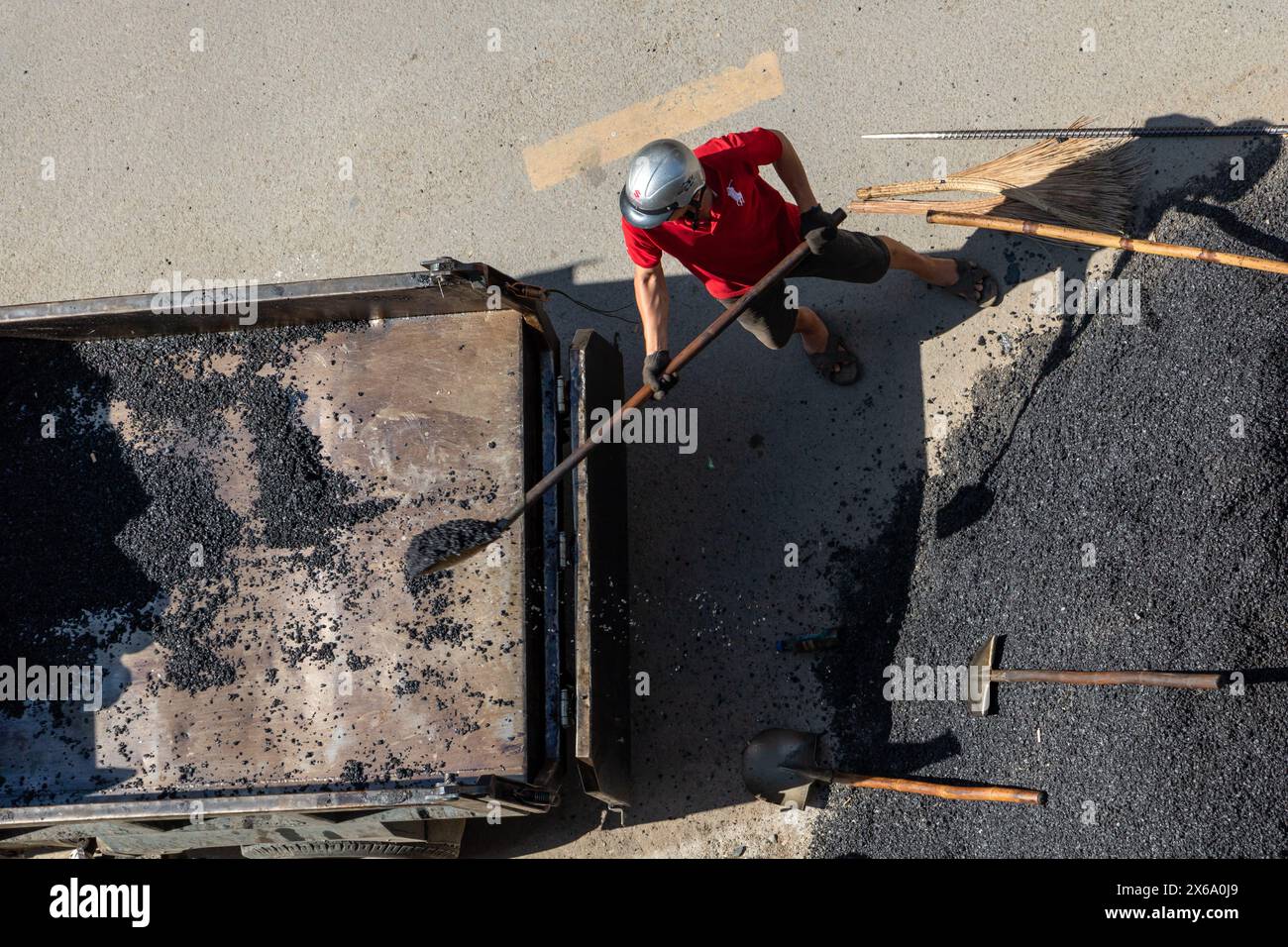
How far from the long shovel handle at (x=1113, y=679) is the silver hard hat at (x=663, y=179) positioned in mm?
2278

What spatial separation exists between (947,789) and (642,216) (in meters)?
2.62

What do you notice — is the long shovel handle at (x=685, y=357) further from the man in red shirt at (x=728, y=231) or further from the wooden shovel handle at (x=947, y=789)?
the wooden shovel handle at (x=947, y=789)

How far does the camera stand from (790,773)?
17.0 ft

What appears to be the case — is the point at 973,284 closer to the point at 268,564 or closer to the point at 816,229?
the point at 816,229

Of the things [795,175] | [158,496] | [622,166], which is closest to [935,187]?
[795,175]

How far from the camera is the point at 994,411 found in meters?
5.32

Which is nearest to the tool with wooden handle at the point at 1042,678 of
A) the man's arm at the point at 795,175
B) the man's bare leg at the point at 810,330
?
the man's bare leg at the point at 810,330

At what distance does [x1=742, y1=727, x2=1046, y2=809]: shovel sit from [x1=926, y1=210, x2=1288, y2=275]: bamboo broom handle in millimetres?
2377

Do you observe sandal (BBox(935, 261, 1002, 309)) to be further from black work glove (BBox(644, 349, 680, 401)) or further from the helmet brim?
the helmet brim

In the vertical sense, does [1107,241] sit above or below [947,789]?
above

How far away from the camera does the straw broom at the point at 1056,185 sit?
5301mm

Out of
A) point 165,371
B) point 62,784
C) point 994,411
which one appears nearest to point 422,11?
Result: point 165,371

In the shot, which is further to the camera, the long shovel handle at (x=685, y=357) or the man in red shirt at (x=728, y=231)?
the long shovel handle at (x=685, y=357)

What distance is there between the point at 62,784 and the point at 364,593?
1604mm
